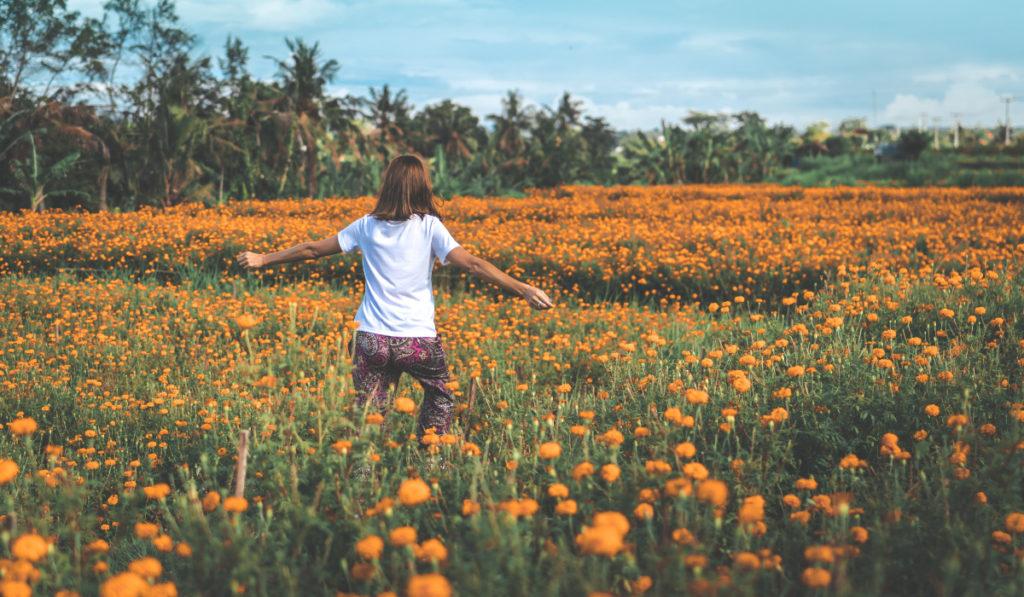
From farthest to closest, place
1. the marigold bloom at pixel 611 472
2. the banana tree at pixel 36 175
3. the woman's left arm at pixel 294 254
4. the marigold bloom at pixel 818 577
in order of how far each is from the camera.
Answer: the banana tree at pixel 36 175 < the woman's left arm at pixel 294 254 < the marigold bloom at pixel 611 472 < the marigold bloom at pixel 818 577

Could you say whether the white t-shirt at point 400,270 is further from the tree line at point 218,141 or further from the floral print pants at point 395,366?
the tree line at point 218,141

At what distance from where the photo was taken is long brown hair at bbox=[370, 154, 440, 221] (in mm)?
3357

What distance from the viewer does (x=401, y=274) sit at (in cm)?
338

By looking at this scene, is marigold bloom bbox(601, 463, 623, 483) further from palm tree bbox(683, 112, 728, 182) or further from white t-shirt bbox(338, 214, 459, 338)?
palm tree bbox(683, 112, 728, 182)

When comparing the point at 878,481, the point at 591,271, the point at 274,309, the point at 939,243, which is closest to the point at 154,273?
the point at 274,309

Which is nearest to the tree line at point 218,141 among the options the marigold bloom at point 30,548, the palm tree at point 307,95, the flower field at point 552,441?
the palm tree at point 307,95

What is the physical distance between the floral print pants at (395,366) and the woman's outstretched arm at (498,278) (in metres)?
0.42

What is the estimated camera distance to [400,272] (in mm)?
3379

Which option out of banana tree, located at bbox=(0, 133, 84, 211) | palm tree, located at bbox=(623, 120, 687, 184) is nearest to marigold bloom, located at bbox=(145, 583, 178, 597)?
banana tree, located at bbox=(0, 133, 84, 211)

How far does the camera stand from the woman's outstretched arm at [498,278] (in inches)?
124

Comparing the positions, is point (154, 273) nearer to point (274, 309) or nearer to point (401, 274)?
point (274, 309)

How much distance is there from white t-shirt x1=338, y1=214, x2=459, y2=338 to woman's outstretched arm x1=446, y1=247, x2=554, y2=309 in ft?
0.22

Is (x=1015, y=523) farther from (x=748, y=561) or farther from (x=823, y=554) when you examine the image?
(x=748, y=561)

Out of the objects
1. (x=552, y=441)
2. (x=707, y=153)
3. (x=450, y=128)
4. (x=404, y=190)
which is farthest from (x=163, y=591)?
(x=450, y=128)
